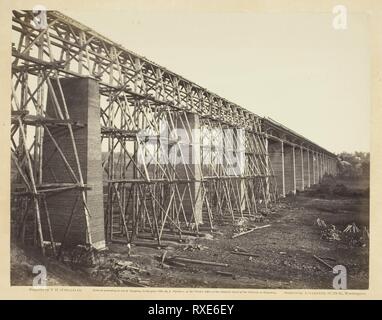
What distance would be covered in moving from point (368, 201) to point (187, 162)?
7.49 metres

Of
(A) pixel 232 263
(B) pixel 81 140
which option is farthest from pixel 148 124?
(A) pixel 232 263

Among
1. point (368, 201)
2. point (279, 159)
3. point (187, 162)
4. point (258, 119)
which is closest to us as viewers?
point (368, 201)

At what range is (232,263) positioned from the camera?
1038 centimetres

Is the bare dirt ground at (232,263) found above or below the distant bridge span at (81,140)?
below

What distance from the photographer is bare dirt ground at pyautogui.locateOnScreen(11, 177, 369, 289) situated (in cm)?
863

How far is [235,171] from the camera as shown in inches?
723

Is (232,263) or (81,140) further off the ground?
(81,140)

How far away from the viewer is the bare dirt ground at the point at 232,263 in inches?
340

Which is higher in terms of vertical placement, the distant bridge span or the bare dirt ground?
the distant bridge span

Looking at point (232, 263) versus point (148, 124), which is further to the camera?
point (148, 124)

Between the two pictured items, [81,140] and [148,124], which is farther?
[148,124]

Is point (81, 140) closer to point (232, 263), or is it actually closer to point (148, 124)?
point (148, 124)
